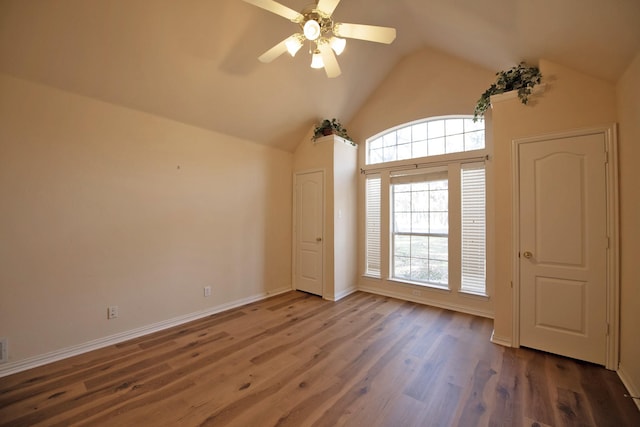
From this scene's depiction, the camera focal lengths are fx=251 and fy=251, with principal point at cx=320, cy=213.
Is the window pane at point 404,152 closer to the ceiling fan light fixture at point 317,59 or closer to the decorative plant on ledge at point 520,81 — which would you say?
the decorative plant on ledge at point 520,81

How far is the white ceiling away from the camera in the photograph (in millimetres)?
A: 1948

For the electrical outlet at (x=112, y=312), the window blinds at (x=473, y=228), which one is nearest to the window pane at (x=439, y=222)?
the window blinds at (x=473, y=228)

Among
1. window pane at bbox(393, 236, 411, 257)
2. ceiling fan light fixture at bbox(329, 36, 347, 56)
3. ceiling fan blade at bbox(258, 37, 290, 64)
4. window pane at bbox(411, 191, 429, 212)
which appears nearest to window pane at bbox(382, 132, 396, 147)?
window pane at bbox(411, 191, 429, 212)

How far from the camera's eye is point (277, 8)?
5.97 feet

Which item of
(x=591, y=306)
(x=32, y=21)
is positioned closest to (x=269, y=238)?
(x=32, y=21)

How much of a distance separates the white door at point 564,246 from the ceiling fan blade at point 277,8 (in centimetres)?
246

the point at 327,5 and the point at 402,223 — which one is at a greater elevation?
the point at 327,5

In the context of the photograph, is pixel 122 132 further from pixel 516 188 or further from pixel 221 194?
pixel 516 188

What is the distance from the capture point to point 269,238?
4289mm

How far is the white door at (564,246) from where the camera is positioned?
7.39ft

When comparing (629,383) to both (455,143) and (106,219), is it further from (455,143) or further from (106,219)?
(106,219)

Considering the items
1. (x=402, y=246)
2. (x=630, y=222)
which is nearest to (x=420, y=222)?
(x=402, y=246)

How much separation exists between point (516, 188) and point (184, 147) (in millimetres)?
3882

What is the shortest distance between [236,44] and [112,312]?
315 centimetres
